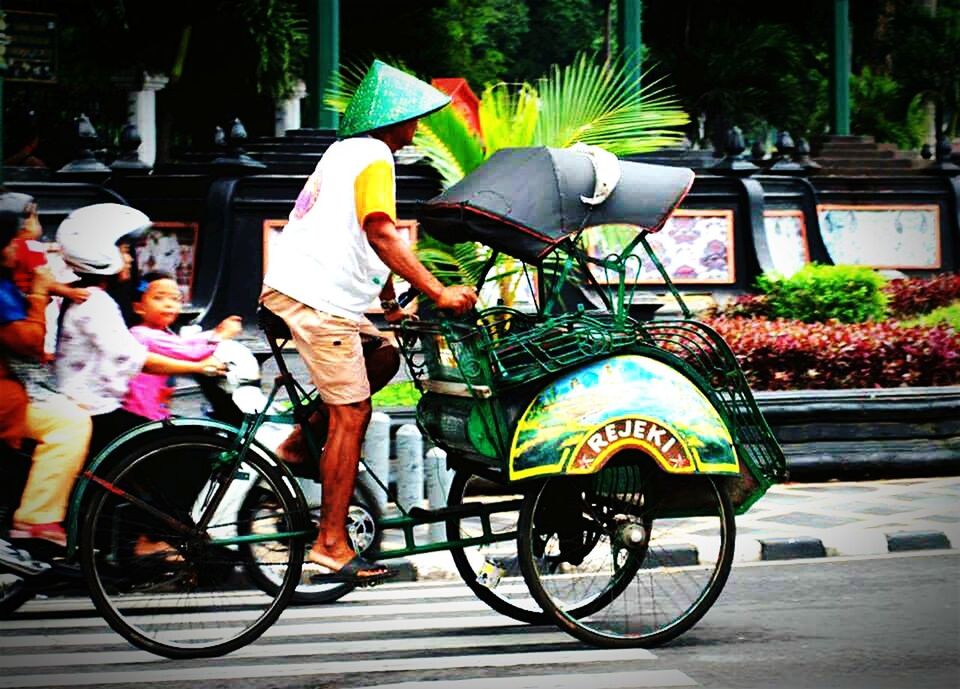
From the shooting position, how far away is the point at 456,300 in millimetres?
5863

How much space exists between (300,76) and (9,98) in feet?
32.5

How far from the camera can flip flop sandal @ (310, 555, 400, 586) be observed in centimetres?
593

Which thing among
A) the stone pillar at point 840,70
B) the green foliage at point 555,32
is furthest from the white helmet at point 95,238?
the green foliage at point 555,32

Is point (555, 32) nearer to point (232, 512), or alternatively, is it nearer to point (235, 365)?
point (235, 365)

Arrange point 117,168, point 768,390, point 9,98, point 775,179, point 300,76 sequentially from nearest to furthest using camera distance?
1. point 768,390
2. point 117,168
3. point 775,179
4. point 300,76
5. point 9,98

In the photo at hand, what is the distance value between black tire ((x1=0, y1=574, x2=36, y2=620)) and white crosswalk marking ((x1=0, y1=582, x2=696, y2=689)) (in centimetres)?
6

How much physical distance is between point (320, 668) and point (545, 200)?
1933mm

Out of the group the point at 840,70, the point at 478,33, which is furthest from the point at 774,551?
the point at 478,33

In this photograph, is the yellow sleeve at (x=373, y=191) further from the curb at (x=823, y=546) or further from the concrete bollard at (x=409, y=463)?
the curb at (x=823, y=546)

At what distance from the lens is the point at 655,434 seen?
597cm

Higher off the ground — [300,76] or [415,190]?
[300,76]

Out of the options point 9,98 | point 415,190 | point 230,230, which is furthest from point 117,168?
point 9,98

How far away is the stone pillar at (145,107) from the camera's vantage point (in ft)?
95.3

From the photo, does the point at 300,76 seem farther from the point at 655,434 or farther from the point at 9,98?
the point at 655,434
